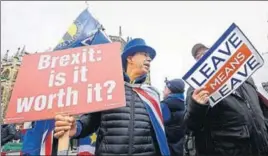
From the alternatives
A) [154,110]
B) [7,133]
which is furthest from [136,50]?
[7,133]

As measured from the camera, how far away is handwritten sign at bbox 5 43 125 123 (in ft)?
7.60

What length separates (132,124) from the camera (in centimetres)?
255

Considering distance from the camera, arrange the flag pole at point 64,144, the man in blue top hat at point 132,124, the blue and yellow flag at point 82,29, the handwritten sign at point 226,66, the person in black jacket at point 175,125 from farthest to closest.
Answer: the blue and yellow flag at point 82,29, the person in black jacket at point 175,125, the handwritten sign at point 226,66, the man in blue top hat at point 132,124, the flag pole at point 64,144

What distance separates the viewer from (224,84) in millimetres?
2615

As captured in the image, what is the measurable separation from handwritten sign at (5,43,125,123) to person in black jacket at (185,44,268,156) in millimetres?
736

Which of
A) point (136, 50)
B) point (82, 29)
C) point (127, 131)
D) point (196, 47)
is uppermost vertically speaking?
point (82, 29)

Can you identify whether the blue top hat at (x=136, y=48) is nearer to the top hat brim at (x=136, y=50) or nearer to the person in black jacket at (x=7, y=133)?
the top hat brim at (x=136, y=50)

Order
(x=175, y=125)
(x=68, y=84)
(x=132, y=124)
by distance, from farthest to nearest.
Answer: (x=175, y=125) < (x=132, y=124) < (x=68, y=84)

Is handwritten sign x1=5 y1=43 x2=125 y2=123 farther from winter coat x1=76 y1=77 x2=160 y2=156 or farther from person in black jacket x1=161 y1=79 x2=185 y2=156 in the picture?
person in black jacket x1=161 y1=79 x2=185 y2=156

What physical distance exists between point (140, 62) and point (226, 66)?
776mm

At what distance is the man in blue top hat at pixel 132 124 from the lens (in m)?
2.48

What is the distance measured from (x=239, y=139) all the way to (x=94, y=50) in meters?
1.47

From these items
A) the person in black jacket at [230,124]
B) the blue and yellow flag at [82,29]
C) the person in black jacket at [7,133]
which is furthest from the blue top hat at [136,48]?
the person in black jacket at [7,133]

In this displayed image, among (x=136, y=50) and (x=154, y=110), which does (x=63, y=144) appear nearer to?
(x=154, y=110)
